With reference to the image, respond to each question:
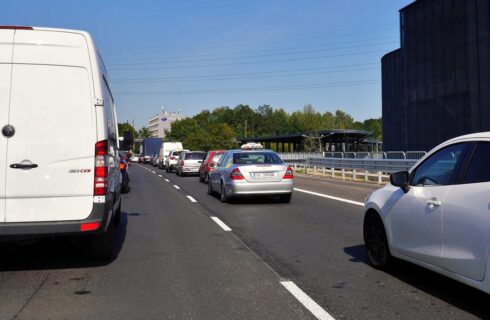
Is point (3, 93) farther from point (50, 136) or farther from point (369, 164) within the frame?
point (369, 164)

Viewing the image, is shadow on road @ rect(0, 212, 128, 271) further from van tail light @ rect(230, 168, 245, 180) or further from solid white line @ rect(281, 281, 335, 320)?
van tail light @ rect(230, 168, 245, 180)

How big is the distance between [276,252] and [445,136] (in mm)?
28857

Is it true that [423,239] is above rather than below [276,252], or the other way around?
above

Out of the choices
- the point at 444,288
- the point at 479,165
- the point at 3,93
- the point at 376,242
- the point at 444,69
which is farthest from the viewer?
the point at 444,69

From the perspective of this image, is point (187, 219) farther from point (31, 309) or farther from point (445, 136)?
point (445, 136)

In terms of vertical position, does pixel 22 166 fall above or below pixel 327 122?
below

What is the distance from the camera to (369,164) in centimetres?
2352

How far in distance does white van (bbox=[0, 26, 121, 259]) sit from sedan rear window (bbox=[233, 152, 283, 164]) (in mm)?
8230

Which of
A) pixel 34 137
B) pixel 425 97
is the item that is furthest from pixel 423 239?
pixel 425 97

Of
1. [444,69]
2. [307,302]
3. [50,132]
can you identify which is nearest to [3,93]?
[50,132]

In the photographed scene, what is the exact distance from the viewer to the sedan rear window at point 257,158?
14.2 metres

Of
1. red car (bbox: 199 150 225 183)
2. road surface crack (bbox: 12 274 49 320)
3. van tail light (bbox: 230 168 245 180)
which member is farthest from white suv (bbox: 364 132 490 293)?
red car (bbox: 199 150 225 183)

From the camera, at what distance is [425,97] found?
36094 mm

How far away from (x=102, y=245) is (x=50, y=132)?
1.71 m
